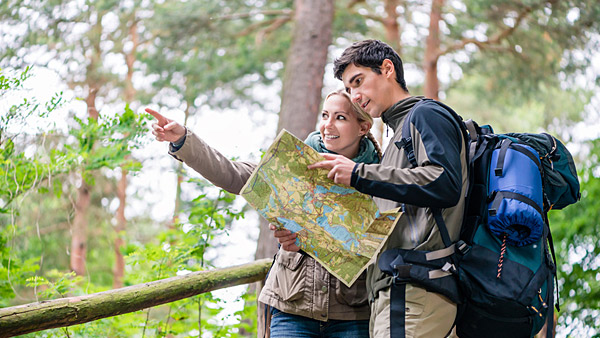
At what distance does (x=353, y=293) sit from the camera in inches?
94.7

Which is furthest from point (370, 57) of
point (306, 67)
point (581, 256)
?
point (581, 256)

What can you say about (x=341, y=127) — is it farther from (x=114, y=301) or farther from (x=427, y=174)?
(x=114, y=301)

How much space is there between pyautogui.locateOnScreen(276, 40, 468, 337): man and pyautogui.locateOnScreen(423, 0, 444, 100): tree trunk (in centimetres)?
949

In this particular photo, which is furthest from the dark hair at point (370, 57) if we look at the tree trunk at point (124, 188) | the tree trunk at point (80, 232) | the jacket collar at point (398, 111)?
the tree trunk at point (124, 188)

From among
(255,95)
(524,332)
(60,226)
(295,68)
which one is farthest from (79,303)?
(255,95)

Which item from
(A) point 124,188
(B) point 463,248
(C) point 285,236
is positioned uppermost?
(B) point 463,248

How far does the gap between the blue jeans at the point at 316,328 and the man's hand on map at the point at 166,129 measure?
2.81 ft

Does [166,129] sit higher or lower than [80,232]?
higher

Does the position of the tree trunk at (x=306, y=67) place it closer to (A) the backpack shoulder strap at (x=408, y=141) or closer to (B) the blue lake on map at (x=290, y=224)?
(B) the blue lake on map at (x=290, y=224)

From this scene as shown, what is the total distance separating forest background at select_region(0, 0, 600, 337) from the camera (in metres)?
3.84

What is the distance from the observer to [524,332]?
80.7 inches

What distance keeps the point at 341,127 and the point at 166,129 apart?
0.76 m

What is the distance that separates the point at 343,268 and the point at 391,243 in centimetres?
22

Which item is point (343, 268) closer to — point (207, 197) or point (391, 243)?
point (391, 243)
